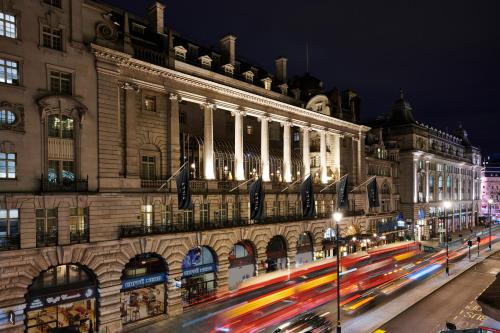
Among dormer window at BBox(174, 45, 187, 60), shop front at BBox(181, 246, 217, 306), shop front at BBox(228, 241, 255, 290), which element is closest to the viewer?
shop front at BBox(181, 246, 217, 306)

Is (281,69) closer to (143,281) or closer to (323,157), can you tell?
(323,157)

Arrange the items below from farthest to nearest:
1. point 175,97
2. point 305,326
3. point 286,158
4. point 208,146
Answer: point 286,158 → point 208,146 → point 175,97 → point 305,326

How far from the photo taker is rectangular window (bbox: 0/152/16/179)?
2461 centimetres

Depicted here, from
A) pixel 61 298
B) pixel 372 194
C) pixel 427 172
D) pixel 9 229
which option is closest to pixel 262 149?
pixel 372 194

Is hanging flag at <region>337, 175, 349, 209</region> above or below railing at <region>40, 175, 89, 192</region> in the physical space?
below

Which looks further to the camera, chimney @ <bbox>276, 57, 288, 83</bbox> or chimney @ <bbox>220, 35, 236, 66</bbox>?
chimney @ <bbox>276, 57, 288, 83</bbox>

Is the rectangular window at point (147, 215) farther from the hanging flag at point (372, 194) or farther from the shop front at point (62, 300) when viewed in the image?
the hanging flag at point (372, 194)

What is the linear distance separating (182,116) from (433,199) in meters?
71.4

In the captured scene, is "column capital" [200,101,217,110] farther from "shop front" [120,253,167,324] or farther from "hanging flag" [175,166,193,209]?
"shop front" [120,253,167,324]

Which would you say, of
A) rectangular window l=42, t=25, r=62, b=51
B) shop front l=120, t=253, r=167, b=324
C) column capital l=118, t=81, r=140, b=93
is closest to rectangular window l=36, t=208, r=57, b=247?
shop front l=120, t=253, r=167, b=324

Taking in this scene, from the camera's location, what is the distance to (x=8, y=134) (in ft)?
81.2

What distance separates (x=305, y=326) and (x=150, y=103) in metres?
23.0

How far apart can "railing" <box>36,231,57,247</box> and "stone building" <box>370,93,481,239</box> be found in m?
65.3

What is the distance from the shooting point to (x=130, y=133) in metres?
31.8
